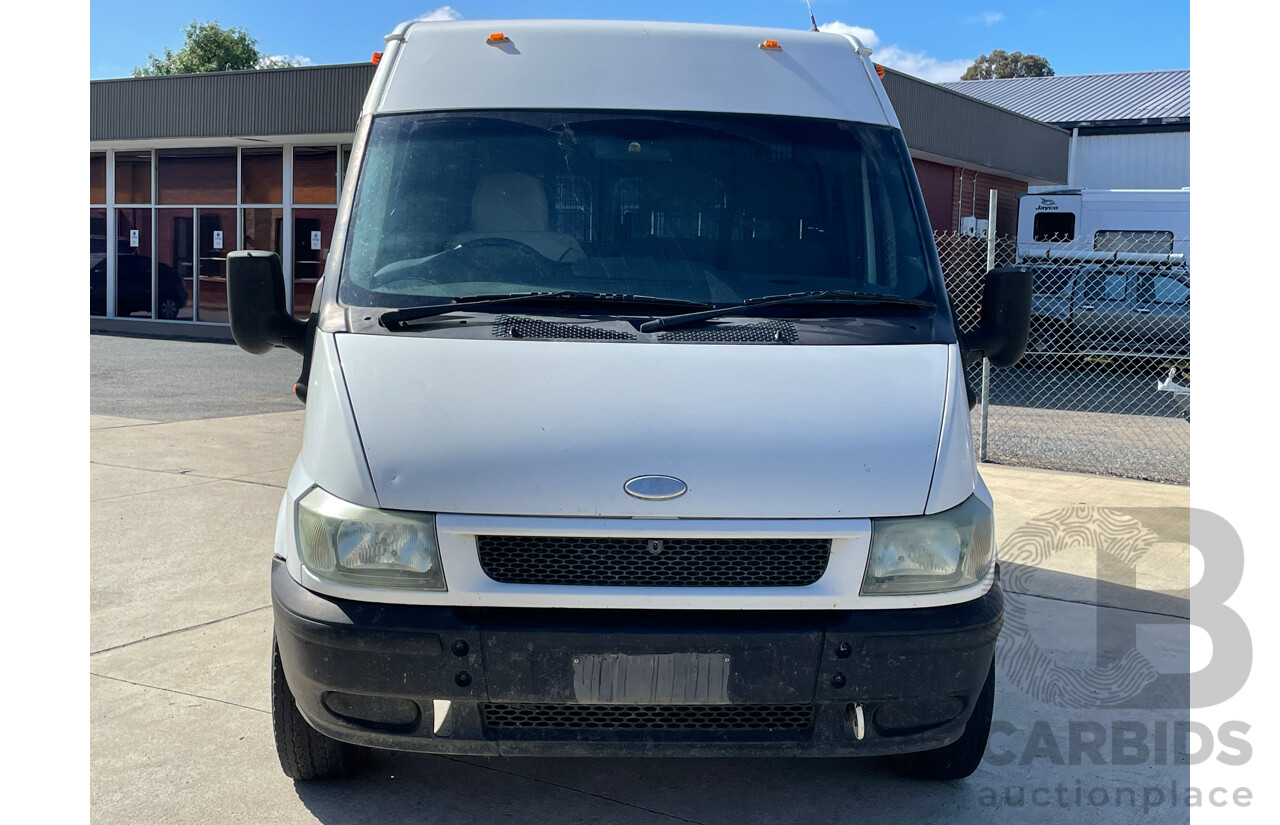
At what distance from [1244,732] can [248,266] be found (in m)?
3.90

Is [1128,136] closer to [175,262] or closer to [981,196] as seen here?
[981,196]

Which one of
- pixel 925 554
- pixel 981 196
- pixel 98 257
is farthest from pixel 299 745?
pixel 98 257

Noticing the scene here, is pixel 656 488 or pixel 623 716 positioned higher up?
pixel 656 488

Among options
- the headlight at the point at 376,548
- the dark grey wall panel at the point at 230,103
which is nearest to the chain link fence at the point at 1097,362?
the headlight at the point at 376,548

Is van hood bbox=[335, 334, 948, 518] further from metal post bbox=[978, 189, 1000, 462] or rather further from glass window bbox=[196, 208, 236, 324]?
glass window bbox=[196, 208, 236, 324]

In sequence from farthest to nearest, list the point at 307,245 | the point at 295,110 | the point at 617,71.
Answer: the point at 307,245, the point at 295,110, the point at 617,71

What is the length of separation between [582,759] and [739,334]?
1.52 metres

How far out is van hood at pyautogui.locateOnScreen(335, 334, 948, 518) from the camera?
3.06 meters

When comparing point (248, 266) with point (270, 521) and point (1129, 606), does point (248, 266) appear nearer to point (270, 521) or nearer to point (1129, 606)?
point (270, 521)

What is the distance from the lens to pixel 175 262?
2495 centimetres

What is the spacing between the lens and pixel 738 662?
305 centimetres

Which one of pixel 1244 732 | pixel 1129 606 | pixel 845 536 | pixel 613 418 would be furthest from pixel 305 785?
pixel 1129 606

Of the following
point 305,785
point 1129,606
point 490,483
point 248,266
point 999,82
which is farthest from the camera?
point 999,82

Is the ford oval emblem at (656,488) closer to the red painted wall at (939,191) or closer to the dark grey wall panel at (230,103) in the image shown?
the dark grey wall panel at (230,103)
